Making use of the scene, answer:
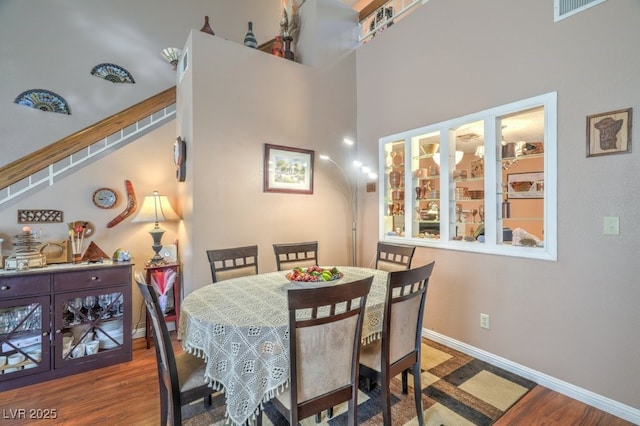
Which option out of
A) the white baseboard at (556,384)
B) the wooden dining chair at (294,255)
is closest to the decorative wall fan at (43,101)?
the wooden dining chair at (294,255)

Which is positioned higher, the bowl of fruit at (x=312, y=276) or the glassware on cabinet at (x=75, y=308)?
the bowl of fruit at (x=312, y=276)

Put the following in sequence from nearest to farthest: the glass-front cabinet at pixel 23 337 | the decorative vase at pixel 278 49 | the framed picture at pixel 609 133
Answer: the framed picture at pixel 609 133, the glass-front cabinet at pixel 23 337, the decorative vase at pixel 278 49

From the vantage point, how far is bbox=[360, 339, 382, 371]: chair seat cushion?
5.30 ft

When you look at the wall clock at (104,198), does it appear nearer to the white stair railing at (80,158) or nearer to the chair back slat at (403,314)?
the white stair railing at (80,158)

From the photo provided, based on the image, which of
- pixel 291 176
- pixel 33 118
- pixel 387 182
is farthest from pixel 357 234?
pixel 33 118

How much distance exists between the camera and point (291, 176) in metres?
3.29

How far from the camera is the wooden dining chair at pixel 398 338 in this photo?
151 centimetres

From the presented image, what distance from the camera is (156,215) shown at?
9.50 ft

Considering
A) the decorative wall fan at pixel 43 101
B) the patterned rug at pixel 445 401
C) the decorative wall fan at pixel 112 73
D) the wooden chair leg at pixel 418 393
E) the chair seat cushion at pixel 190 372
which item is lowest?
the patterned rug at pixel 445 401

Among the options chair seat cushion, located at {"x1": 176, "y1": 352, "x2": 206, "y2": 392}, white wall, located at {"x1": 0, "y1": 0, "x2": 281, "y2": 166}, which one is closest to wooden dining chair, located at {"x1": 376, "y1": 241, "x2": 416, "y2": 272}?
chair seat cushion, located at {"x1": 176, "y1": 352, "x2": 206, "y2": 392}

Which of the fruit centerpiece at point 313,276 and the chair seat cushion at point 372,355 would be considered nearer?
the chair seat cushion at point 372,355

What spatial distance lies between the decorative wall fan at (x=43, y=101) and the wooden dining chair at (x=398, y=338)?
4.57 meters

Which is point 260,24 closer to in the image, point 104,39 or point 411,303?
point 104,39

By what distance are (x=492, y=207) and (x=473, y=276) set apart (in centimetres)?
65
